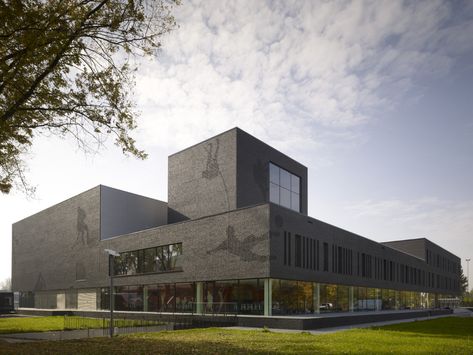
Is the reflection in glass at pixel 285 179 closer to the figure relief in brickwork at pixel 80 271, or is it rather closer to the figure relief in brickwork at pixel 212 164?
the figure relief in brickwork at pixel 212 164

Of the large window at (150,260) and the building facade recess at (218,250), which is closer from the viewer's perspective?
the building facade recess at (218,250)

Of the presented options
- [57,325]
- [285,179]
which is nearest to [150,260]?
[57,325]

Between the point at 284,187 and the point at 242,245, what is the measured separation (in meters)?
13.6

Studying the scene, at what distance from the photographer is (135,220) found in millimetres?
48531

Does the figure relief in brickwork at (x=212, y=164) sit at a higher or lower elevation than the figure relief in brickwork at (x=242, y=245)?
higher

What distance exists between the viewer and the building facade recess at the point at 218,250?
1164 inches

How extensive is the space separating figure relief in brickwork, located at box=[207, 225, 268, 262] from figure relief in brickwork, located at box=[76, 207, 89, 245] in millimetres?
22556

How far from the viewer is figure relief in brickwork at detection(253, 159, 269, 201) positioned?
125ft

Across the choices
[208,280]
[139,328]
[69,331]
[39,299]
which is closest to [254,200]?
[208,280]

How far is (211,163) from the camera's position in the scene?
38.6 metres

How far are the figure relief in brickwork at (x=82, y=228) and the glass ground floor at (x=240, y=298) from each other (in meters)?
5.51

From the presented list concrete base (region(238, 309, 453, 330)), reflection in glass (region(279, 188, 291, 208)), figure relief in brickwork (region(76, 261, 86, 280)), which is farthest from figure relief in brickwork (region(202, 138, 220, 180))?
figure relief in brickwork (region(76, 261, 86, 280))

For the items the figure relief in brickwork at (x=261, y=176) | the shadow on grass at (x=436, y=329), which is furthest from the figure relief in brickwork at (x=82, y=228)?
the shadow on grass at (x=436, y=329)

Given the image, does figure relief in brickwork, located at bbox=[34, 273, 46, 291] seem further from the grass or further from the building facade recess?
the grass
